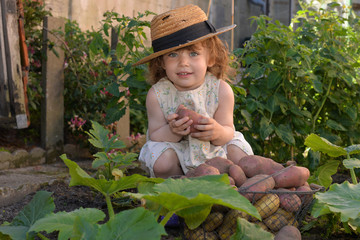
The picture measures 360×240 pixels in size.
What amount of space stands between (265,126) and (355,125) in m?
0.92

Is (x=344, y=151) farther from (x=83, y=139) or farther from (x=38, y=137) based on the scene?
(x=38, y=137)

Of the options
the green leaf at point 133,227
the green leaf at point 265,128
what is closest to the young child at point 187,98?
the green leaf at point 265,128

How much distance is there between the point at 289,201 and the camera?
173 centimetres

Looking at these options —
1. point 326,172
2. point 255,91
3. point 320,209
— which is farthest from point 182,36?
point 320,209

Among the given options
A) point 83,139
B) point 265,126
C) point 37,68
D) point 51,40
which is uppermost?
point 51,40

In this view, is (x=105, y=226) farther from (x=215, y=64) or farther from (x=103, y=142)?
(x=215, y=64)

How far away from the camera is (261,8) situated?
8680mm

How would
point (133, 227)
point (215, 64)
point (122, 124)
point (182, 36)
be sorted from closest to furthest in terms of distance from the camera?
point (133, 227) < point (182, 36) < point (215, 64) < point (122, 124)

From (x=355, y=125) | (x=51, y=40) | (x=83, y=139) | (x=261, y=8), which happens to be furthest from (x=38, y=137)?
(x=261, y=8)

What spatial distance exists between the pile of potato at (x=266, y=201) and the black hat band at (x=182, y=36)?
2.45ft

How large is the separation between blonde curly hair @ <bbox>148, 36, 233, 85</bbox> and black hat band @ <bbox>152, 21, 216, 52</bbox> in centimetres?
11

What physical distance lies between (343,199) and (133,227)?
0.83 m

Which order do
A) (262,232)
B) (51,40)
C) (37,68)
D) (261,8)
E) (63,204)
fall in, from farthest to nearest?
(261,8)
(37,68)
(51,40)
(63,204)
(262,232)

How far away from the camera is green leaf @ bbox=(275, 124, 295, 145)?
118 inches
